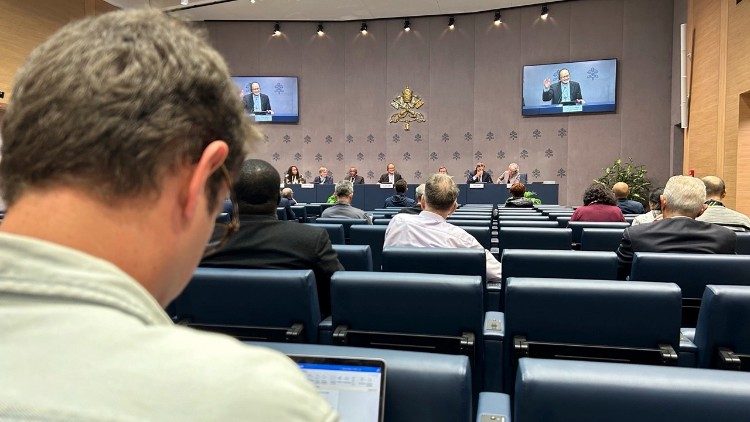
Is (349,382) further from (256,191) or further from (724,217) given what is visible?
(724,217)

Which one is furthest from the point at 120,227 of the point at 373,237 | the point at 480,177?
the point at 480,177

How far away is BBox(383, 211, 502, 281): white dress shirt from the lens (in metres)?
3.09

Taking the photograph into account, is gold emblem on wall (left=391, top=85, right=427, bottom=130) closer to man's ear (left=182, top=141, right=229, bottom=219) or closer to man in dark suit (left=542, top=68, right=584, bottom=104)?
man in dark suit (left=542, top=68, right=584, bottom=104)

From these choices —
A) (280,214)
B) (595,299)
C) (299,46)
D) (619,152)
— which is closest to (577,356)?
(595,299)

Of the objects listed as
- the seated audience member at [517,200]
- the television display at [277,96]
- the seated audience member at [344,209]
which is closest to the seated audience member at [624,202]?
the seated audience member at [517,200]

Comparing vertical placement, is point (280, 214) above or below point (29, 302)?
below

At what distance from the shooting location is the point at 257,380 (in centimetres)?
42

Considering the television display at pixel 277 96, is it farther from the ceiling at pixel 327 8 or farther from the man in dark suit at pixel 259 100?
the ceiling at pixel 327 8

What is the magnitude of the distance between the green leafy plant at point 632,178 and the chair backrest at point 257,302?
35.6ft

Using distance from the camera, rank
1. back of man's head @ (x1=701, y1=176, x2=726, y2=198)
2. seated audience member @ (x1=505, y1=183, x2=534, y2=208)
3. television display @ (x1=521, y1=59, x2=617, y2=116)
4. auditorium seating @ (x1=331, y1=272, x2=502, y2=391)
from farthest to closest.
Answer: television display @ (x1=521, y1=59, x2=617, y2=116), seated audience member @ (x1=505, y1=183, x2=534, y2=208), back of man's head @ (x1=701, y1=176, x2=726, y2=198), auditorium seating @ (x1=331, y1=272, x2=502, y2=391)

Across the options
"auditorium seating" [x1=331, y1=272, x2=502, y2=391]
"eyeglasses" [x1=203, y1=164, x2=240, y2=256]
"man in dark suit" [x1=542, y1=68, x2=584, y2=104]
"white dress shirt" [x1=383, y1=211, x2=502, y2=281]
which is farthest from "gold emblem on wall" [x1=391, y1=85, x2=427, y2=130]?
"eyeglasses" [x1=203, y1=164, x2=240, y2=256]

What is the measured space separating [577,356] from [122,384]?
1541mm

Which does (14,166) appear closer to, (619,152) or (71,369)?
(71,369)

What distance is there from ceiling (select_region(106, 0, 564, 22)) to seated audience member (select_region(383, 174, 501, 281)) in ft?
32.3
